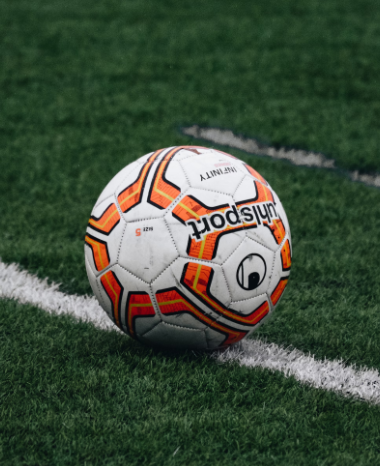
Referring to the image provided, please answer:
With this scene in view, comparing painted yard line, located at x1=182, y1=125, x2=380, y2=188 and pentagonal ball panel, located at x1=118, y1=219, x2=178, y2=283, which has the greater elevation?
pentagonal ball panel, located at x1=118, y1=219, x2=178, y2=283

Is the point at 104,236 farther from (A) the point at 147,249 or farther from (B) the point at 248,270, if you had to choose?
(B) the point at 248,270

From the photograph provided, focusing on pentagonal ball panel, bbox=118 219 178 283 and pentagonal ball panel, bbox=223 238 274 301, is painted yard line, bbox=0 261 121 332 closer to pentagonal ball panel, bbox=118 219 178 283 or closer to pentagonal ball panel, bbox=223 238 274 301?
pentagonal ball panel, bbox=118 219 178 283

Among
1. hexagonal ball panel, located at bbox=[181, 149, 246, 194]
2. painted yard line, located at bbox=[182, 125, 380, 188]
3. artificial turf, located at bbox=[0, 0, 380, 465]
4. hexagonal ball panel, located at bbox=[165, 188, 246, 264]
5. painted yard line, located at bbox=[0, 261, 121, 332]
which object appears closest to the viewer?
artificial turf, located at bbox=[0, 0, 380, 465]

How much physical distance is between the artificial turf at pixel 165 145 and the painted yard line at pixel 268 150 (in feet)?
0.45

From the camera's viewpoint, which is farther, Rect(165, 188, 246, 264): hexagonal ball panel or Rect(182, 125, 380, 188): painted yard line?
Rect(182, 125, 380, 188): painted yard line

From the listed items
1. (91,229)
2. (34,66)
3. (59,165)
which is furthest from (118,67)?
(91,229)

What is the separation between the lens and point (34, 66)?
8.56 meters

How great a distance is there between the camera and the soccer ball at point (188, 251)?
9.61ft

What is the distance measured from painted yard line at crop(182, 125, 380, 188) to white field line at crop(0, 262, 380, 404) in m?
3.04

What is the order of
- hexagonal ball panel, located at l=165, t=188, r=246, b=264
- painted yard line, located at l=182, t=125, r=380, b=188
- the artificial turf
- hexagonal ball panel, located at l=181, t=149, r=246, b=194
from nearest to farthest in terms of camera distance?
1. the artificial turf
2. hexagonal ball panel, located at l=165, t=188, r=246, b=264
3. hexagonal ball panel, located at l=181, t=149, r=246, b=194
4. painted yard line, located at l=182, t=125, r=380, b=188

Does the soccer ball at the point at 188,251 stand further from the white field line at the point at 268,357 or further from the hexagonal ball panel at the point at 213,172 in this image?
the white field line at the point at 268,357

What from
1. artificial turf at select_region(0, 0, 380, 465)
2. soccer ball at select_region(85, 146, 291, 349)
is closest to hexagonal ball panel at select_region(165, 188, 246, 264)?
soccer ball at select_region(85, 146, 291, 349)

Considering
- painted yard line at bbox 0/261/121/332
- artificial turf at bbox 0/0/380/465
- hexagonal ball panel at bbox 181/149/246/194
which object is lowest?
painted yard line at bbox 0/261/121/332

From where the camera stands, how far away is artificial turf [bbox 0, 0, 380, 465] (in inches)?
104
